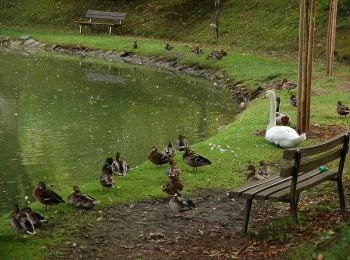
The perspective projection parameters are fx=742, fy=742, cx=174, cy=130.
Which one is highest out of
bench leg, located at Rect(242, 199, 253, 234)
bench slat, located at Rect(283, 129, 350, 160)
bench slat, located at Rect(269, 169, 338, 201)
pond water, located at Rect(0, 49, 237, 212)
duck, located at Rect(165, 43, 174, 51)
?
bench slat, located at Rect(283, 129, 350, 160)

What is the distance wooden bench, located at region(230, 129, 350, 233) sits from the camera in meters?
13.4

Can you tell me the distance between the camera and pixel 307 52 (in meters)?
24.0

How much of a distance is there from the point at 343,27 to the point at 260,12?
11504 millimetres

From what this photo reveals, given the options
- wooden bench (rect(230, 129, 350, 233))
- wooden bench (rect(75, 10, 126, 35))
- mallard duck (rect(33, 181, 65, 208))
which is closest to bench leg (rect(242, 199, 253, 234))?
wooden bench (rect(230, 129, 350, 233))

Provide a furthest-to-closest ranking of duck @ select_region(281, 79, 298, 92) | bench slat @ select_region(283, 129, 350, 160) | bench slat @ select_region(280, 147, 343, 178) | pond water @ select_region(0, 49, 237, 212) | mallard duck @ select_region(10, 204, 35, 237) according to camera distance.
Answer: duck @ select_region(281, 79, 298, 92) → pond water @ select_region(0, 49, 237, 212) → mallard duck @ select_region(10, 204, 35, 237) → bench slat @ select_region(280, 147, 343, 178) → bench slat @ select_region(283, 129, 350, 160)

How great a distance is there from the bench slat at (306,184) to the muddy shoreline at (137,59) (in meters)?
24.3

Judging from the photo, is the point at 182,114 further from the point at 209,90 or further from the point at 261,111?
the point at 209,90

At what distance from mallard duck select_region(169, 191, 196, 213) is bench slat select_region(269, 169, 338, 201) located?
294 cm

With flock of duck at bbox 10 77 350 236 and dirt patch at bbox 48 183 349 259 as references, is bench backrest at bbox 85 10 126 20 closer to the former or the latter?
flock of duck at bbox 10 77 350 236

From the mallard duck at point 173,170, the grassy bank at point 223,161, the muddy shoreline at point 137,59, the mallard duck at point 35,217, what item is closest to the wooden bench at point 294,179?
the grassy bank at point 223,161

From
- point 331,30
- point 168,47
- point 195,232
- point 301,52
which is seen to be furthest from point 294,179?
point 168,47

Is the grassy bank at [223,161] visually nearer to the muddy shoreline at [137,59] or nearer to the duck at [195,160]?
the duck at [195,160]

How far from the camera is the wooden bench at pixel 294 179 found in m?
13.4

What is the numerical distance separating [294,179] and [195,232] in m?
2.57
